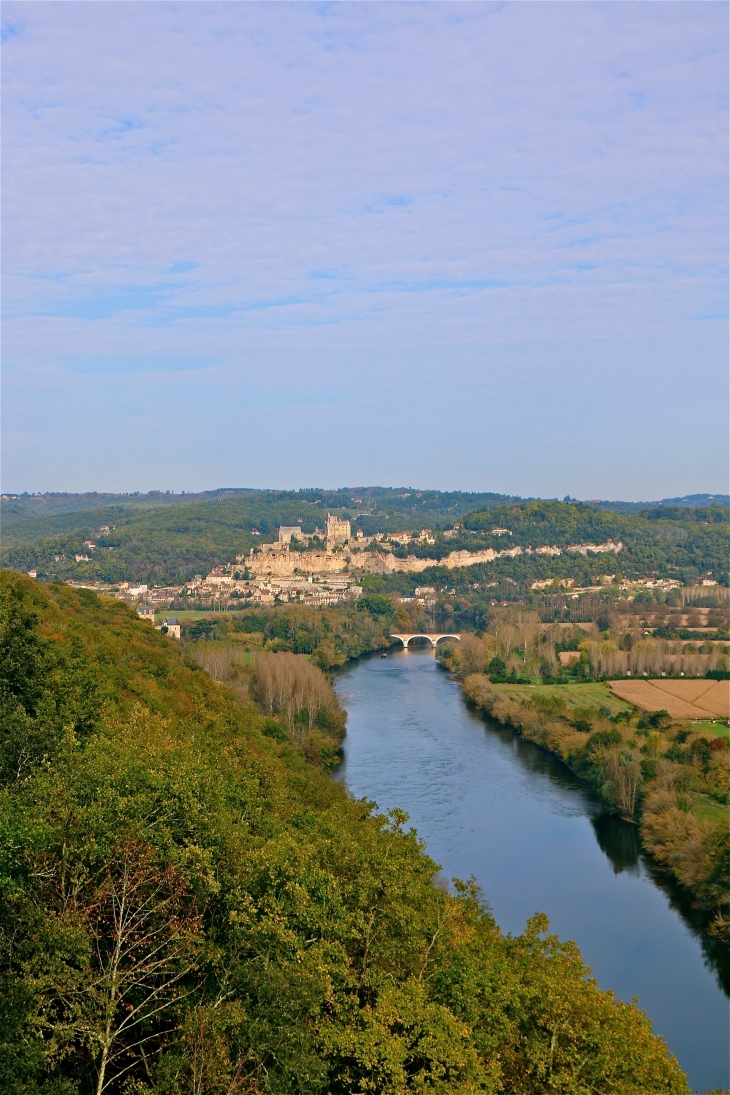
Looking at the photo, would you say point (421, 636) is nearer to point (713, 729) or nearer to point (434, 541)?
point (713, 729)

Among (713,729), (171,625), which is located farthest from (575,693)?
(171,625)

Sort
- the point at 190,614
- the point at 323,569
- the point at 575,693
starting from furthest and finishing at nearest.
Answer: the point at 323,569, the point at 190,614, the point at 575,693

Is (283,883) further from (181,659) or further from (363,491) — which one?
(363,491)

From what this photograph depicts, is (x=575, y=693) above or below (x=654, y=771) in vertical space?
below

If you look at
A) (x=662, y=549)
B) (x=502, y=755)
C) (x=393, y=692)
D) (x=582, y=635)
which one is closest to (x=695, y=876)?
(x=502, y=755)

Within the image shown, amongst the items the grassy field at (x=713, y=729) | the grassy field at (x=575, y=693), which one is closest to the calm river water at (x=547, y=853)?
the grassy field at (x=575, y=693)

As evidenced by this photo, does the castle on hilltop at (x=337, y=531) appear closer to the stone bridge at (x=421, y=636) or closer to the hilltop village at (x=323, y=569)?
the hilltop village at (x=323, y=569)

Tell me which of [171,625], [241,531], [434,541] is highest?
[241,531]
